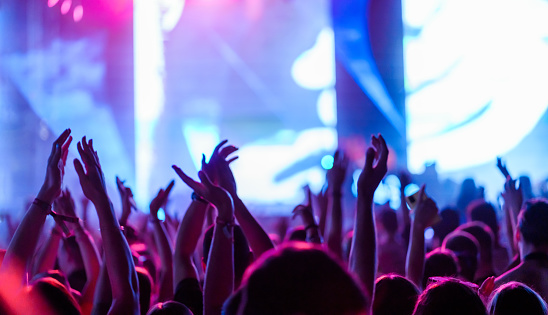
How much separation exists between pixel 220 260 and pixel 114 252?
36 centimetres

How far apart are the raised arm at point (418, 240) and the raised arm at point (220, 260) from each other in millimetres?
1011

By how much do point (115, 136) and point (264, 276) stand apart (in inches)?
367

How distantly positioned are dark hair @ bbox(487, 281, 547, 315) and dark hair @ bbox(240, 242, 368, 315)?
98 cm

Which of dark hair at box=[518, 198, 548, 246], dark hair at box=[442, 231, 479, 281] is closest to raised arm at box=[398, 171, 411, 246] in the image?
dark hair at box=[442, 231, 479, 281]

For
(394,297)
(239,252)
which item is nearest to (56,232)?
(239,252)

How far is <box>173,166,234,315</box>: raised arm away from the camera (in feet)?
5.64

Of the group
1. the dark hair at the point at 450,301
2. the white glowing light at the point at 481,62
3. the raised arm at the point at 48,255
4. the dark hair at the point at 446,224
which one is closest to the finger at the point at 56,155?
the raised arm at the point at 48,255

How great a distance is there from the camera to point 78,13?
1017 centimetres

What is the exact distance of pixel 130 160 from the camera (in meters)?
9.65

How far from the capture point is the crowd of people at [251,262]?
860 millimetres

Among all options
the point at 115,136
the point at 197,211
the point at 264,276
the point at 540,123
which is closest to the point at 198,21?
the point at 115,136

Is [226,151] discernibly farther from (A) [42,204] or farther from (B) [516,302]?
(B) [516,302]

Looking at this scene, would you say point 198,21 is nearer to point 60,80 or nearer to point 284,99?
point 284,99

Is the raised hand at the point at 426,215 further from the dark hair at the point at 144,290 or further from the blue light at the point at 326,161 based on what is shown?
the blue light at the point at 326,161
